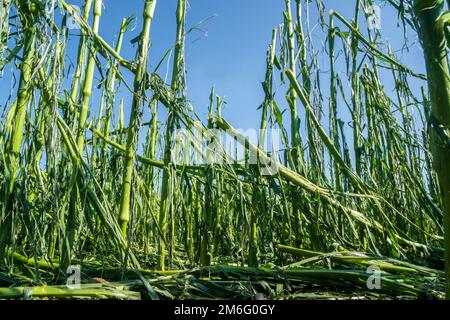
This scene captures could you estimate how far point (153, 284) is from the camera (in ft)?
3.37

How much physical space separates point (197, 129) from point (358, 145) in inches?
29.0

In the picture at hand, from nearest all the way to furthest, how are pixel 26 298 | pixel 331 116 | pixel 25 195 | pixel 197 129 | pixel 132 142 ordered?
pixel 26 298 → pixel 25 195 → pixel 132 142 → pixel 197 129 → pixel 331 116

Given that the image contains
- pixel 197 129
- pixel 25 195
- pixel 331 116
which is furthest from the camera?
pixel 331 116

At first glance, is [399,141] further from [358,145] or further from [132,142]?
[132,142]

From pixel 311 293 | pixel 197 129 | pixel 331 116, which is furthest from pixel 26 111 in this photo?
pixel 331 116

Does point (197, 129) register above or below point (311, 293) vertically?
above

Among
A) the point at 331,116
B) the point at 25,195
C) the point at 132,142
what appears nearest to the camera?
the point at 25,195

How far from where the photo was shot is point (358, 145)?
181 centimetres

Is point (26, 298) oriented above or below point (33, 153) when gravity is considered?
below

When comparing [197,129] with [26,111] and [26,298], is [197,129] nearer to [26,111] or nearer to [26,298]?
[26,111]

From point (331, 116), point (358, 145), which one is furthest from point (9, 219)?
point (358, 145)

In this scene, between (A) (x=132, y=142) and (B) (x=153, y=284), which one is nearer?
(B) (x=153, y=284)
